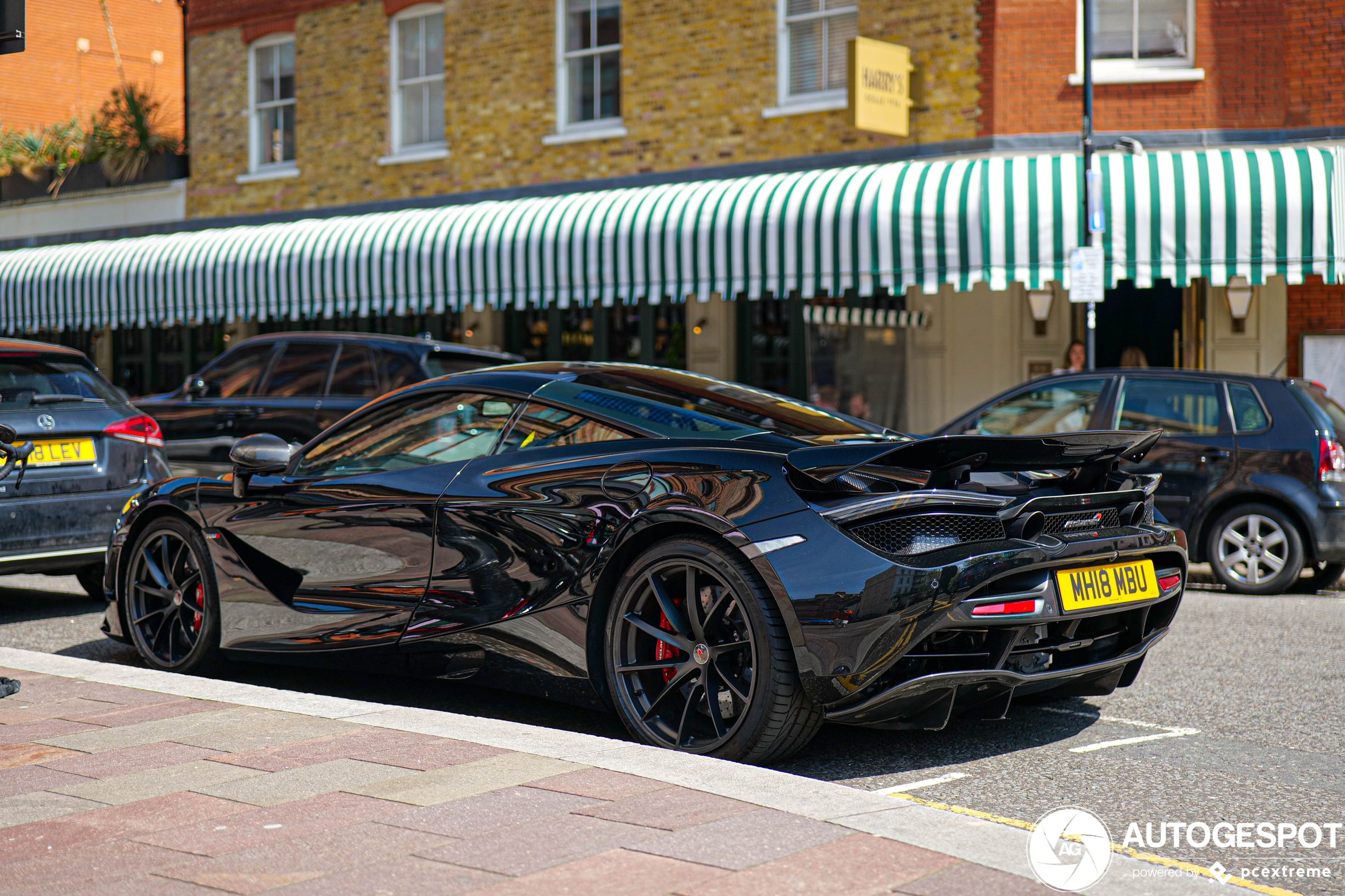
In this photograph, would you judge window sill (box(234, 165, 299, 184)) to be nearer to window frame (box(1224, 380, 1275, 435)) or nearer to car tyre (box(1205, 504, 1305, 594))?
window frame (box(1224, 380, 1275, 435))

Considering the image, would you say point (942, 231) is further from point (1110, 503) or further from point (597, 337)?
point (1110, 503)

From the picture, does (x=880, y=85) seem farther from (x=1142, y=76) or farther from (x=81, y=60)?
(x=81, y=60)

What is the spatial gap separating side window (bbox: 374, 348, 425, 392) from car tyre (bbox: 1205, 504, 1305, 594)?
233 inches

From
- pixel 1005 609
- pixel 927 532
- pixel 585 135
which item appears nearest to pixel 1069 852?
pixel 1005 609

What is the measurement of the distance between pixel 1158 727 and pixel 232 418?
8.60 metres

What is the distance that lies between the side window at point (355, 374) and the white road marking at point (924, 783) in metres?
7.04

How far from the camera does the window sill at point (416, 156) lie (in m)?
17.9

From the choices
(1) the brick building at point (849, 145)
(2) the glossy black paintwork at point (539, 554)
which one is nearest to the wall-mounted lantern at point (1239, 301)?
(1) the brick building at point (849, 145)

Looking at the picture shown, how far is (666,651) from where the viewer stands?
14.5 ft

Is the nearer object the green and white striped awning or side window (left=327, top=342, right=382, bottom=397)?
side window (left=327, top=342, right=382, bottom=397)

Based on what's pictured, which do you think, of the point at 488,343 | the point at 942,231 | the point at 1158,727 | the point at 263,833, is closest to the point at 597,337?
the point at 488,343

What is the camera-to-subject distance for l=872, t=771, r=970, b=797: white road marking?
13.5 ft

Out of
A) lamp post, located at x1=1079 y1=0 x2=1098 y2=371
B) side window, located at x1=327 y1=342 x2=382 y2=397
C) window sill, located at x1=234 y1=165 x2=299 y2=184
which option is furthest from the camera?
window sill, located at x1=234 y1=165 x2=299 y2=184

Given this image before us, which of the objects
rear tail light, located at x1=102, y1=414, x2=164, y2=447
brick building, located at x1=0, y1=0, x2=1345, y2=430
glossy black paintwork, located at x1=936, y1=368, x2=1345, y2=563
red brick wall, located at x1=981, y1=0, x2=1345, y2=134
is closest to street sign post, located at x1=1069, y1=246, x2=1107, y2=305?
brick building, located at x1=0, y1=0, x2=1345, y2=430
